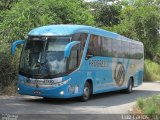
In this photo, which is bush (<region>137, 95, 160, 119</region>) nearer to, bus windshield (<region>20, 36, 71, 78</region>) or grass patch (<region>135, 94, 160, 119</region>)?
grass patch (<region>135, 94, 160, 119</region>)

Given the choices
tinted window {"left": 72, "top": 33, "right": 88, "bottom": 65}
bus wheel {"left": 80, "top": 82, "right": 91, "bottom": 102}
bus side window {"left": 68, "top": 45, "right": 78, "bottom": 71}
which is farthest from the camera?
bus wheel {"left": 80, "top": 82, "right": 91, "bottom": 102}

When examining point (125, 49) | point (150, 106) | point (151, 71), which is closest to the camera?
point (150, 106)

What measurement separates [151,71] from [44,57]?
28.1 m

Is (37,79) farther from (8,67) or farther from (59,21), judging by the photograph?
(59,21)

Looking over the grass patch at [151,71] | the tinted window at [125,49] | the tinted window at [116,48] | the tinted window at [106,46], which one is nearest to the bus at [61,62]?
the tinted window at [106,46]

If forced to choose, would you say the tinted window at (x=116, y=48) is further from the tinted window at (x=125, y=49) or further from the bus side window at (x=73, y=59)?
the bus side window at (x=73, y=59)

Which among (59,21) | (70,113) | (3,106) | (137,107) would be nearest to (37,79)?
(3,106)

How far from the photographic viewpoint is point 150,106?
44.3ft

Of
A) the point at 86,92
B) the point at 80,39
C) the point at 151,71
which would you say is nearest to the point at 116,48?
the point at 86,92

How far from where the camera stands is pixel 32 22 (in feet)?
87.6

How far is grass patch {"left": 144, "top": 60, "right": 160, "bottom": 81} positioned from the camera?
142ft

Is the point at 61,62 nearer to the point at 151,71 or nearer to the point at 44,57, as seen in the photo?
the point at 44,57

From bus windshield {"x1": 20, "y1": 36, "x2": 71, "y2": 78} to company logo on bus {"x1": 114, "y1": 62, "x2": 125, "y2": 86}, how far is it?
6141 millimetres

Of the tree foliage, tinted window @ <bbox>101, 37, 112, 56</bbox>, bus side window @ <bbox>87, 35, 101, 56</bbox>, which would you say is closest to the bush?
bus side window @ <bbox>87, 35, 101, 56</bbox>
